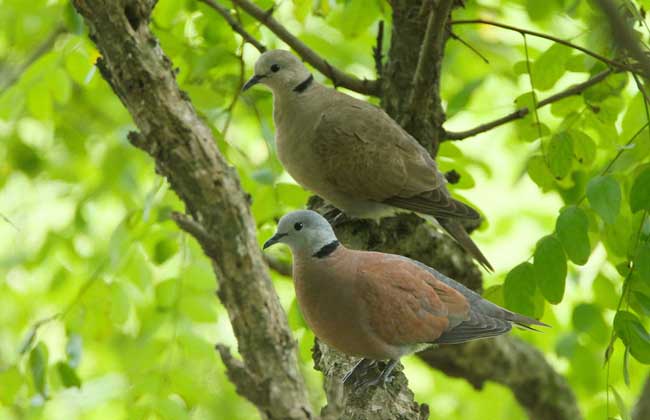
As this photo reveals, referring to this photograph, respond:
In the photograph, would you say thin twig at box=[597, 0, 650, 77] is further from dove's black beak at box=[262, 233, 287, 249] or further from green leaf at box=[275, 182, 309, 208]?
green leaf at box=[275, 182, 309, 208]

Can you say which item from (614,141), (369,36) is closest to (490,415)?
(369,36)

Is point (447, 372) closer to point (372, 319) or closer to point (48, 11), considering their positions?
point (372, 319)

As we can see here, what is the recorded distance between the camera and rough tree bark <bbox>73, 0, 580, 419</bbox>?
201cm

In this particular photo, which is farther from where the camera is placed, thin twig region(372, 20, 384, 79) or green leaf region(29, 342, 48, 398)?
thin twig region(372, 20, 384, 79)

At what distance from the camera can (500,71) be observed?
5.55 meters

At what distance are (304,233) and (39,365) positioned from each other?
1.15 m

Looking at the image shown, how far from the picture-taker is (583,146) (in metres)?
3.17

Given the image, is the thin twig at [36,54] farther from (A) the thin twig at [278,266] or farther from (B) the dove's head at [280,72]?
(A) the thin twig at [278,266]

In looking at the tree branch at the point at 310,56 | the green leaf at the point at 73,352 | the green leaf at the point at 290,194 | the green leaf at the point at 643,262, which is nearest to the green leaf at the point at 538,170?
the green leaf at the point at 643,262

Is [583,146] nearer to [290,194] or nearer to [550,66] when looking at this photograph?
[550,66]

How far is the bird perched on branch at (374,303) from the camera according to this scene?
2820 mm

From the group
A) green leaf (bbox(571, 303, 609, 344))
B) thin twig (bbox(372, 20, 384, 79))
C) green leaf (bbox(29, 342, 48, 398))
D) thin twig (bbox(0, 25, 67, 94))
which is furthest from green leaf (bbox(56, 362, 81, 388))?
green leaf (bbox(571, 303, 609, 344))

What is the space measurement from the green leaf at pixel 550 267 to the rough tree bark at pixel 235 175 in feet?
1.78

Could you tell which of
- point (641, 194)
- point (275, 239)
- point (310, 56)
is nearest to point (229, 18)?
point (310, 56)
